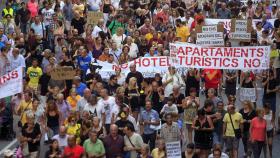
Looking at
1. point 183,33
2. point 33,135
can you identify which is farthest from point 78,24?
point 33,135

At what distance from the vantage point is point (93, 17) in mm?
32281

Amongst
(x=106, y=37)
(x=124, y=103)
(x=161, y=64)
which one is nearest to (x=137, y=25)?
(x=106, y=37)

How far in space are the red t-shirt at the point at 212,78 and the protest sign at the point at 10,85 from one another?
4.74 meters

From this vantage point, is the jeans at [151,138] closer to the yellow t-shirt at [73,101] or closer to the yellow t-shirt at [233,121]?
the yellow t-shirt at [233,121]

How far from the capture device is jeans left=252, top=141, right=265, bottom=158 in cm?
2300

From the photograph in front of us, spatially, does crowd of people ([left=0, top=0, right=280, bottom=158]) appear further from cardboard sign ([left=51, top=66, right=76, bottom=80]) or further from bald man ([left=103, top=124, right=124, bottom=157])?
cardboard sign ([left=51, top=66, right=76, bottom=80])

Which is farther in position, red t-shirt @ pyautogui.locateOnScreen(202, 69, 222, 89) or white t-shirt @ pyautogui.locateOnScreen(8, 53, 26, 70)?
white t-shirt @ pyautogui.locateOnScreen(8, 53, 26, 70)

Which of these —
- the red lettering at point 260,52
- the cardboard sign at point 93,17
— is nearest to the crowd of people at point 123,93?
the cardboard sign at point 93,17

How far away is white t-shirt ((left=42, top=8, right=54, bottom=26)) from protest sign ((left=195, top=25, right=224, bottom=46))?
264 inches

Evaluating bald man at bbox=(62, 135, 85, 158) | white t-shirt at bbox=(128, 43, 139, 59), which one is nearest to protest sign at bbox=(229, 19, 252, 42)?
white t-shirt at bbox=(128, 43, 139, 59)

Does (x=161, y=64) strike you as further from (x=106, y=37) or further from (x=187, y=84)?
(x=106, y=37)

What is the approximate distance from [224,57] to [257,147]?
362 cm

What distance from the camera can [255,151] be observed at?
23078mm

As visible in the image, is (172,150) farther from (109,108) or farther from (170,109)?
(109,108)
